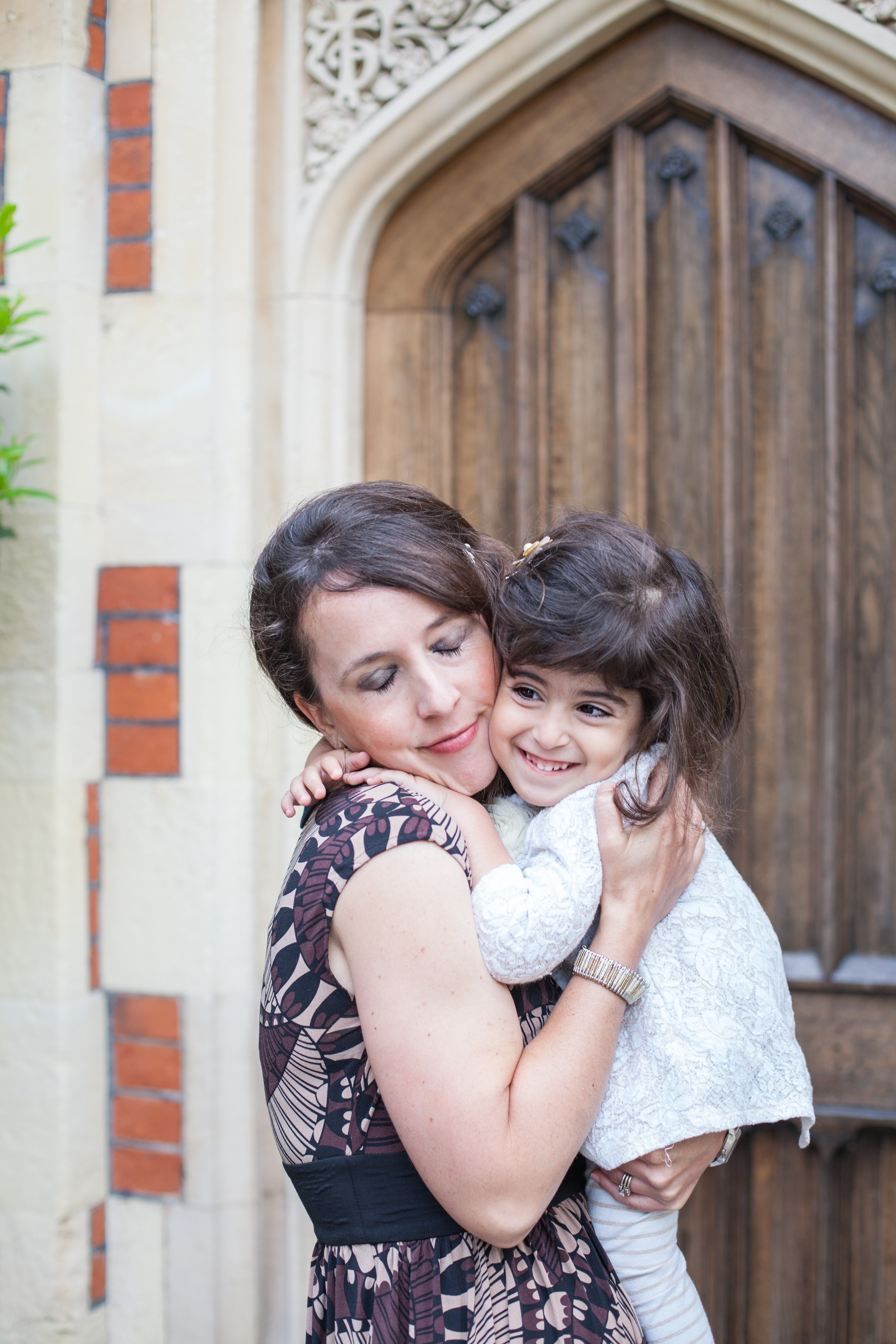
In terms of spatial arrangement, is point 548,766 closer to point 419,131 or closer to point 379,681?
point 379,681

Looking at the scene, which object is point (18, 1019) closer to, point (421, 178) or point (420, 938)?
point (420, 938)

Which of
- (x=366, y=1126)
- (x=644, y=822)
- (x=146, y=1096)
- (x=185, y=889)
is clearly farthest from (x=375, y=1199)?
(x=146, y=1096)

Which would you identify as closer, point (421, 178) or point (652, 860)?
point (652, 860)

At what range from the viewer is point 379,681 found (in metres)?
1.16

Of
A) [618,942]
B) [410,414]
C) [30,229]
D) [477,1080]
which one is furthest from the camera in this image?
[410,414]

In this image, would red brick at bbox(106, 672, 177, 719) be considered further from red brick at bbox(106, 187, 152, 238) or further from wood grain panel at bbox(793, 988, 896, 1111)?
wood grain panel at bbox(793, 988, 896, 1111)

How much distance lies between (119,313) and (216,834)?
1082mm

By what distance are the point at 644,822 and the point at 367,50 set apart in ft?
5.71

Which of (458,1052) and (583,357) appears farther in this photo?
(583,357)

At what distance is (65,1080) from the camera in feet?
6.79

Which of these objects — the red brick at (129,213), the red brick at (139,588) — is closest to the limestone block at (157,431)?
the red brick at (139,588)

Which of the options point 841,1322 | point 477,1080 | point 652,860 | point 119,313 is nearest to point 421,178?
point 119,313

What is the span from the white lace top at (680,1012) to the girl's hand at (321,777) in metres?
0.22

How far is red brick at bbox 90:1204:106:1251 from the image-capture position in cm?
213
